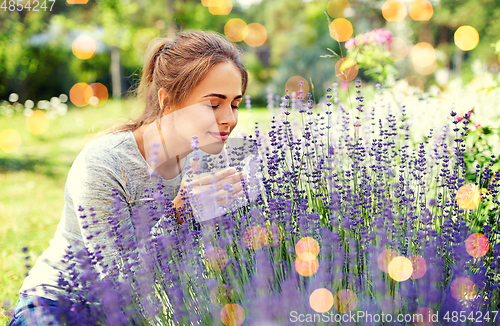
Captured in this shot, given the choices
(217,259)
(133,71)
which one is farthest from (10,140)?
(217,259)

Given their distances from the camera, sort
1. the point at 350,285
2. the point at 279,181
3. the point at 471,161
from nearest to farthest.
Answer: the point at 350,285, the point at 279,181, the point at 471,161

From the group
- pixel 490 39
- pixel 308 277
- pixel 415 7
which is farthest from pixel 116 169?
pixel 415 7

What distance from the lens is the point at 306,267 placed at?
4.20 feet

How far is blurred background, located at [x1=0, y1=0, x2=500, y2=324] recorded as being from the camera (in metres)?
3.11

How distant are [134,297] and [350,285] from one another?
0.78 m

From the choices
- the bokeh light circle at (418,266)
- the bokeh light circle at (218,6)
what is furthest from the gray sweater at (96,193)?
the bokeh light circle at (218,6)

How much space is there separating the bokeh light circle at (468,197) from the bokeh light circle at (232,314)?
3.86 feet

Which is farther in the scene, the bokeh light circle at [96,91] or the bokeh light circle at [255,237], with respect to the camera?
the bokeh light circle at [96,91]

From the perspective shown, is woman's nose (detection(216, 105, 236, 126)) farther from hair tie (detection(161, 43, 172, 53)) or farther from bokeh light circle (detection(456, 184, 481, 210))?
bokeh light circle (detection(456, 184, 481, 210))

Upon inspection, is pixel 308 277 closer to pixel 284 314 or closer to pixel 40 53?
pixel 284 314

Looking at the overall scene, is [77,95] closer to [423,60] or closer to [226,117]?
[226,117]

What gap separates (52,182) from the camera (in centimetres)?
612

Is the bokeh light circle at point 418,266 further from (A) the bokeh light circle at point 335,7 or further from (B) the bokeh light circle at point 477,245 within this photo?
(A) the bokeh light circle at point 335,7

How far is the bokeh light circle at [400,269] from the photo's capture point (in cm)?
123
